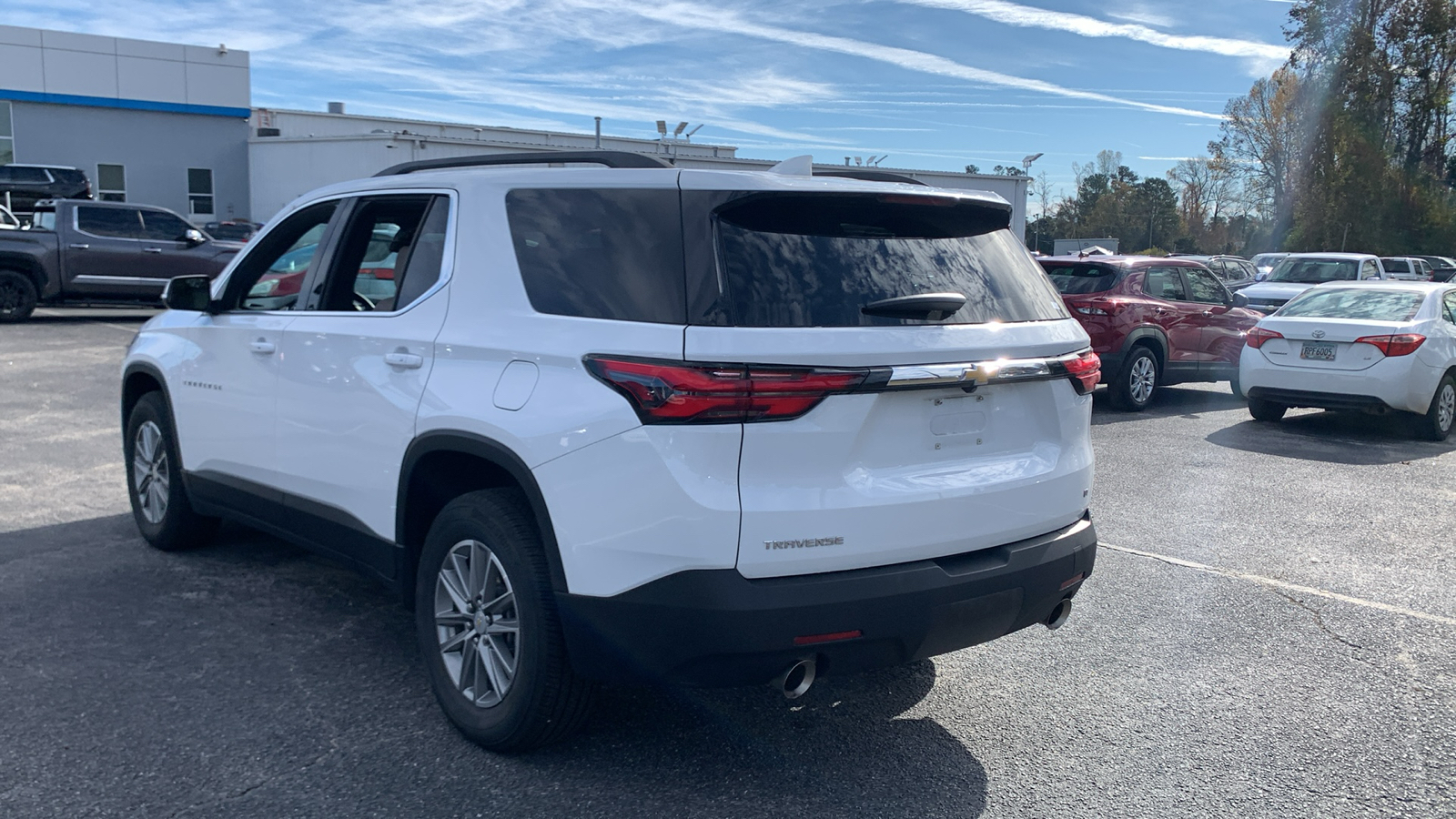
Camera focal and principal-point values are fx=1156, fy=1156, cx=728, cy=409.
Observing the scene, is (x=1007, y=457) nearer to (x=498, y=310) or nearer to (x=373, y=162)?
(x=498, y=310)

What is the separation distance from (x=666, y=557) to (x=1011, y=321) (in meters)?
1.36

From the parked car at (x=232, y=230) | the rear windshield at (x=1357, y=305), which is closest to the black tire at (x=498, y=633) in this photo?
the rear windshield at (x=1357, y=305)

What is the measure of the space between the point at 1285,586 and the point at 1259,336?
612cm

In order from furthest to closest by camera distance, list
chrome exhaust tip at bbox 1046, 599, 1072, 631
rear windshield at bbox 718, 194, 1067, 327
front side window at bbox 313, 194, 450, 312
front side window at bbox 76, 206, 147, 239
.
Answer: front side window at bbox 76, 206, 147, 239, front side window at bbox 313, 194, 450, 312, chrome exhaust tip at bbox 1046, 599, 1072, 631, rear windshield at bbox 718, 194, 1067, 327

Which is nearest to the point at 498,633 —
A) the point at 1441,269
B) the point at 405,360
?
the point at 405,360

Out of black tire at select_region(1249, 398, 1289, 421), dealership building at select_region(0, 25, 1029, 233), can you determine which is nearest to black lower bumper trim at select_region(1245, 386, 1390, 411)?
black tire at select_region(1249, 398, 1289, 421)

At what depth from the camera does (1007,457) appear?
11.6 feet

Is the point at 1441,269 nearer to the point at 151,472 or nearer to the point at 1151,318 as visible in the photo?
the point at 1151,318

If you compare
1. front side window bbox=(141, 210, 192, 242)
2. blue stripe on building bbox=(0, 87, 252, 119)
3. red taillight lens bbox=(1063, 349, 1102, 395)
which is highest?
blue stripe on building bbox=(0, 87, 252, 119)

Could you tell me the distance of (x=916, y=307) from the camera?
130 inches

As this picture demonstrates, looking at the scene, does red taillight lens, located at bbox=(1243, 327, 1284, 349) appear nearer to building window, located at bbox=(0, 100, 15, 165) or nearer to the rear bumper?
the rear bumper

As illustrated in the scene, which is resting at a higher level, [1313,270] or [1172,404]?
[1313,270]

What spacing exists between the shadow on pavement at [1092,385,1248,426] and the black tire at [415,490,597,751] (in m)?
8.47

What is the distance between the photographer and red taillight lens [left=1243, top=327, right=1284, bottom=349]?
11014 mm
